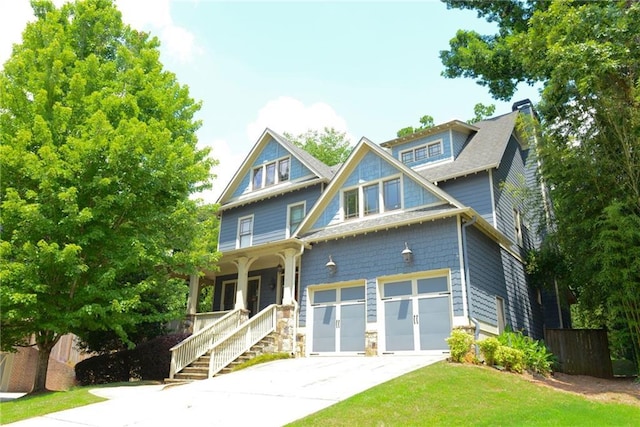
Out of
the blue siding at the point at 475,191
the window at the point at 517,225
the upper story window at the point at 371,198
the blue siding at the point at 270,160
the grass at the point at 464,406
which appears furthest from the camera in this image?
the blue siding at the point at 270,160

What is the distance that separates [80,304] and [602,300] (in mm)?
13641

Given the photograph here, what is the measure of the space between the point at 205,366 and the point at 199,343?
0.96 m

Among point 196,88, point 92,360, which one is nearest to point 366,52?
point 196,88

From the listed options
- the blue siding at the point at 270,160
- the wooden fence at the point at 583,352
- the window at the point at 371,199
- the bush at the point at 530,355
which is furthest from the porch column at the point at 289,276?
the wooden fence at the point at 583,352

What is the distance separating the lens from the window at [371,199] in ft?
49.4

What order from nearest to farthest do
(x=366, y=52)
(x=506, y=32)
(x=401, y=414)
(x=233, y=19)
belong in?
(x=401, y=414) < (x=233, y=19) < (x=366, y=52) < (x=506, y=32)

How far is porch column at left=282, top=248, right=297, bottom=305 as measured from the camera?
14977 mm

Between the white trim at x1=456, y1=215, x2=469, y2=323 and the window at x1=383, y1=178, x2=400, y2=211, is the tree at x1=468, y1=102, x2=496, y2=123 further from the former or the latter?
the white trim at x1=456, y1=215, x2=469, y2=323

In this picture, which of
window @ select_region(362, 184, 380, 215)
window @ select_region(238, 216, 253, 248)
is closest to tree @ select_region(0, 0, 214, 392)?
window @ select_region(362, 184, 380, 215)

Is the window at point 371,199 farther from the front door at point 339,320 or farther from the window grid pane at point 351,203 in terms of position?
the front door at point 339,320

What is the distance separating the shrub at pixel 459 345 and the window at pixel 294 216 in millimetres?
9121

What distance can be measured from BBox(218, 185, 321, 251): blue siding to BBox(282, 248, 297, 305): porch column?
3.38 m

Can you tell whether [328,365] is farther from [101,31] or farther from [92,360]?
[101,31]

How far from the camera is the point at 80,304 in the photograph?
11125 millimetres
